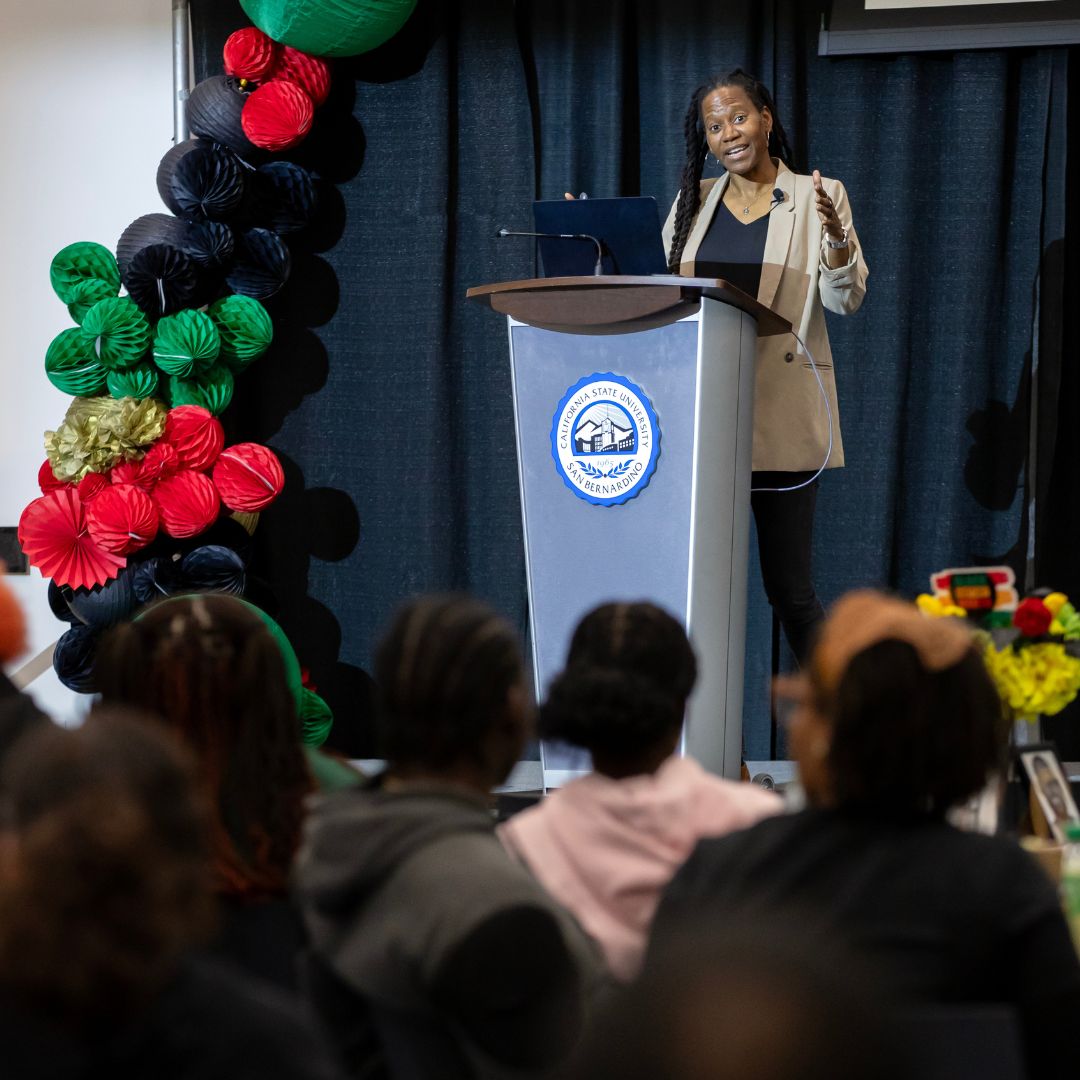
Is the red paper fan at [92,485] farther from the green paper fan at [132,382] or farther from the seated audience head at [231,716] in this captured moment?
the seated audience head at [231,716]

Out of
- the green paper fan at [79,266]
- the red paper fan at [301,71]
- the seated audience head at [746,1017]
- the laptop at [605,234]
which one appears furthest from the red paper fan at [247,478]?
the seated audience head at [746,1017]

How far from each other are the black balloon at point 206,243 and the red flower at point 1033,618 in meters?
2.31

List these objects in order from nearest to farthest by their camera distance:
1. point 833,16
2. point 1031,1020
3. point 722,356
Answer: point 1031,1020 → point 722,356 → point 833,16

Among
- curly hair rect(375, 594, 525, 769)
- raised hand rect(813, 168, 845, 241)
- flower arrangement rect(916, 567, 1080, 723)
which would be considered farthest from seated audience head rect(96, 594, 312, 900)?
raised hand rect(813, 168, 845, 241)

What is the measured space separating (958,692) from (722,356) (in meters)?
1.58

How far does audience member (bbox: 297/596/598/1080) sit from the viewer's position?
1.05 metres

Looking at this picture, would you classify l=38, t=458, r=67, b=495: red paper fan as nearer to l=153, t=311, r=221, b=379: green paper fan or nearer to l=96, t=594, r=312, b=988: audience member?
l=153, t=311, r=221, b=379: green paper fan

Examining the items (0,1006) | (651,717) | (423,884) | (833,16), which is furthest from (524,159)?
(0,1006)

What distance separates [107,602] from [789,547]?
5.56ft

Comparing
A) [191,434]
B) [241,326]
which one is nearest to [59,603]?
[191,434]

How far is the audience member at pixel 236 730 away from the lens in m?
1.32

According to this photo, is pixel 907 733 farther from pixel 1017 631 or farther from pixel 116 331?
pixel 116 331

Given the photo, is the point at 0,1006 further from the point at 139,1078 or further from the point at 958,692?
the point at 958,692

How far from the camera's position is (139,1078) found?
761 mm
